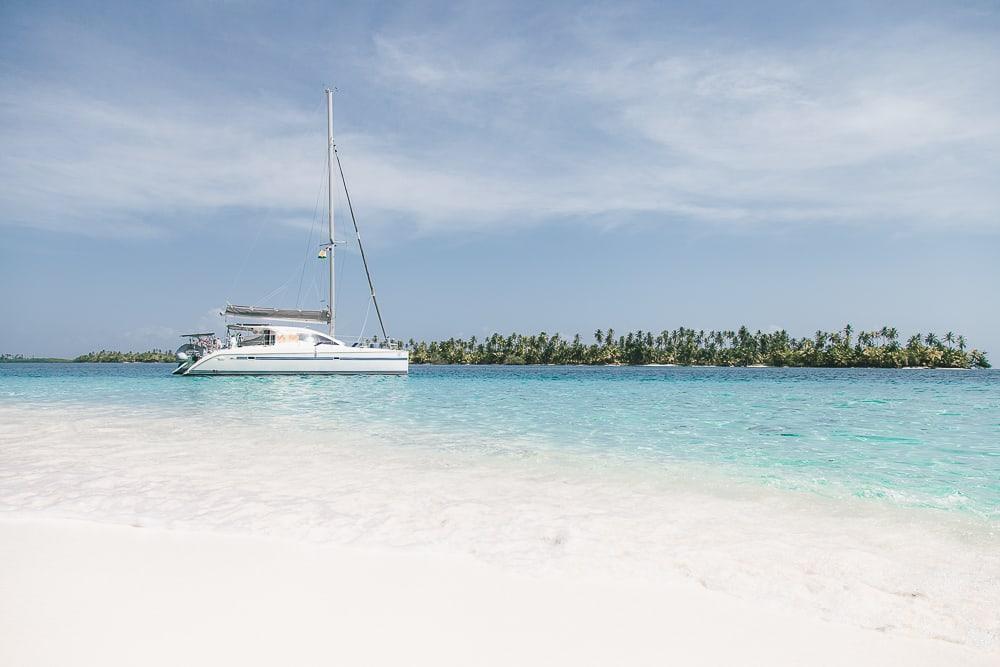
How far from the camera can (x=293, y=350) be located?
32.2 metres

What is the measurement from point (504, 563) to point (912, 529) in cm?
335

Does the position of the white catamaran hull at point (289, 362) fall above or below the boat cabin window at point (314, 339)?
below

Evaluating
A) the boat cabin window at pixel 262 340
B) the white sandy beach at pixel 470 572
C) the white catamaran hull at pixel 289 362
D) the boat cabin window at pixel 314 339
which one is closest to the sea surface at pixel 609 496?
the white sandy beach at pixel 470 572

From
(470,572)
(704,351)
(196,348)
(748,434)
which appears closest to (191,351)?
(196,348)

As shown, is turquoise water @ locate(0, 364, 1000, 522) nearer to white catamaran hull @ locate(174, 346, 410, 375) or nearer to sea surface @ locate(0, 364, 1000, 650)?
sea surface @ locate(0, 364, 1000, 650)

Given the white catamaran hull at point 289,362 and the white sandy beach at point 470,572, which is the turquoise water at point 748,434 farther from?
the white catamaran hull at point 289,362

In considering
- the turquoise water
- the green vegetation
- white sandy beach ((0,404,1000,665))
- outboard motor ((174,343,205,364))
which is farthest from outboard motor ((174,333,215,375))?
the green vegetation

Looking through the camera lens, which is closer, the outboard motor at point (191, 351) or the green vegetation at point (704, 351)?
the outboard motor at point (191, 351)

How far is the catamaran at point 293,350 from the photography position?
32031 mm

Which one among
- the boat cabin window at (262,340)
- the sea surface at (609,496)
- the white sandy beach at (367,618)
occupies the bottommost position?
the sea surface at (609,496)

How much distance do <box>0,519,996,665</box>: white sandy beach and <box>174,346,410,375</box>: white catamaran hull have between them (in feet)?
98.6

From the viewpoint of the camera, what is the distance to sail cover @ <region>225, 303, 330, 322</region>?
32.8 m

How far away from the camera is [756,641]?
248 centimetres

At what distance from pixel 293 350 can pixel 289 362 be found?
72cm
